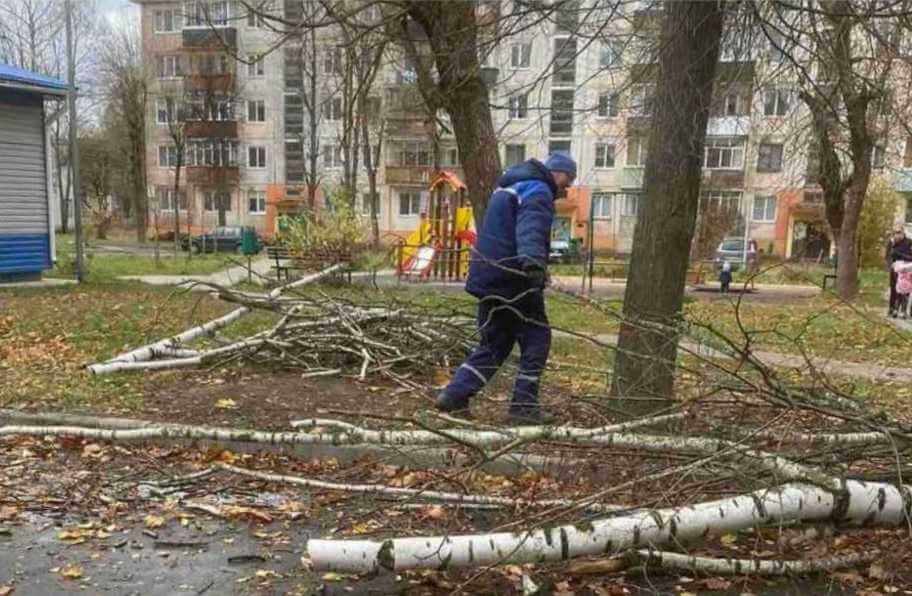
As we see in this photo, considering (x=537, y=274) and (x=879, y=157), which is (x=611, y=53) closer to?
(x=537, y=274)

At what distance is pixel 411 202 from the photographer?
50.0 meters

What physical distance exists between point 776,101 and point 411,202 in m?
42.1

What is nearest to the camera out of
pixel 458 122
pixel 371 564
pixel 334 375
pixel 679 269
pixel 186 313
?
pixel 371 564

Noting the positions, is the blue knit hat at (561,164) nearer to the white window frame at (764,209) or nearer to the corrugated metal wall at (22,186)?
the corrugated metal wall at (22,186)

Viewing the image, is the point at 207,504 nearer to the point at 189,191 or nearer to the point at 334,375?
the point at 334,375

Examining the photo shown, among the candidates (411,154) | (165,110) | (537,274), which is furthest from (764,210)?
(537,274)

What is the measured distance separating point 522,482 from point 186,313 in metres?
7.42

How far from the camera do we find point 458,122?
8523 millimetres

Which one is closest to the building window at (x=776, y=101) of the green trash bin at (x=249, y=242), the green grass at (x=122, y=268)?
the green grass at (x=122, y=268)

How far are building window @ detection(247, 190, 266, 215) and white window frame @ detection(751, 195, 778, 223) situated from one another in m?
29.8

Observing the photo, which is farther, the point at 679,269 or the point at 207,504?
the point at 679,269

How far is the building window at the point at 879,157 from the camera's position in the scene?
1218 cm

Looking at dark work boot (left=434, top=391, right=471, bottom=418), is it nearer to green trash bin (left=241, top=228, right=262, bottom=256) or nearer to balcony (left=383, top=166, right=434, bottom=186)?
green trash bin (left=241, top=228, right=262, bottom=256)

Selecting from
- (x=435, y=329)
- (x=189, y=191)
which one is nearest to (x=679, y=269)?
(x=435, y=329)
